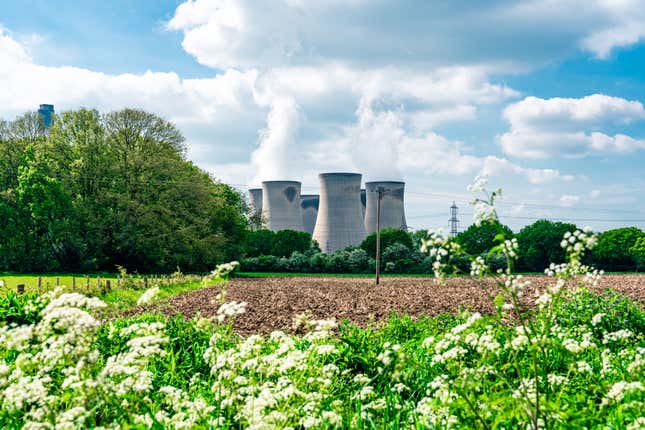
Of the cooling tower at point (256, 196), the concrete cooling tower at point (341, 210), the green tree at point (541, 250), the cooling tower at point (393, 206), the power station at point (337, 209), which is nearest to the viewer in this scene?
A: the concrete cooling tower at point (341, 210)

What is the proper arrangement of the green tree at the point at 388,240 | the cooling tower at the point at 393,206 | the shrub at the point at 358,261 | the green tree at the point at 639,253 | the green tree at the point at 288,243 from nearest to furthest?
the shrub at the point at 358,261, the green tree at the point at 388,240, the green tree at the point at 639,253, the cooling tower at the point at 393,206, the green tree at the point at 288,243

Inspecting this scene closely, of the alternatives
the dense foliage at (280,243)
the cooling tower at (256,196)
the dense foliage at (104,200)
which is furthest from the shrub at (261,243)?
the dense foliage at (104,200)

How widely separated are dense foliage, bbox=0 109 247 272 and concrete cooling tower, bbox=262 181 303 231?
17445mm

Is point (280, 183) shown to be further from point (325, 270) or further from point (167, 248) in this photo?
point (167, 248)

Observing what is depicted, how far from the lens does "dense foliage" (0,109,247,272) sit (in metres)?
34.8

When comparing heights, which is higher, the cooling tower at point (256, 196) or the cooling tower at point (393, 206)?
the cooling tower at point (256, 196)

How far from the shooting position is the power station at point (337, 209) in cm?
5341

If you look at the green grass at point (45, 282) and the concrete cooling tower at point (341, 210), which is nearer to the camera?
the green grass at point (45, 282)

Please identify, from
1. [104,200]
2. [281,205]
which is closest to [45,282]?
[104,200]

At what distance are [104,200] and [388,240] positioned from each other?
2624 centimetres

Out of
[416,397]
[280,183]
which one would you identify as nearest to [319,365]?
[416,397]

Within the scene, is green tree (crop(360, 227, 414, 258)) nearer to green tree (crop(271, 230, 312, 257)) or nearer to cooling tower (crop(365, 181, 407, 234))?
cooling tower (crop(365, 181, 407, 234))

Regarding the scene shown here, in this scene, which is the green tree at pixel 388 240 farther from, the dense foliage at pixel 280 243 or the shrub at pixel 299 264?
the dense foliage at pixel 280 243

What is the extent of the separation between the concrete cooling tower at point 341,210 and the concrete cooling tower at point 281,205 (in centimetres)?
590
